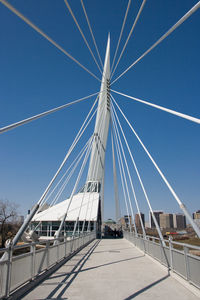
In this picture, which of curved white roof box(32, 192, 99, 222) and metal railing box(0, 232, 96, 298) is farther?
curved white roof box(32, 192, 99, 222)

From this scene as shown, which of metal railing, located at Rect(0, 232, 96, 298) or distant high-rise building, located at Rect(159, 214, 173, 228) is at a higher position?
metal railing, located at Rect(0, 232, 96, 298)

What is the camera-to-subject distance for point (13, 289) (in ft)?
17.4

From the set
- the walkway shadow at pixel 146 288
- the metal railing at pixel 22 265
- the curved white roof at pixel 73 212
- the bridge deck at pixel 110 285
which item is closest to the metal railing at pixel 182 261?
the bridge deck at pixel 110 285

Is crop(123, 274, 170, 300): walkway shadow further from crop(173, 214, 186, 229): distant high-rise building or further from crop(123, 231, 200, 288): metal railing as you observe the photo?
crop(173, 214, 186, 229): distant high-rise building

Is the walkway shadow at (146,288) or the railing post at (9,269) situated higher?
the railing post at (9,269)

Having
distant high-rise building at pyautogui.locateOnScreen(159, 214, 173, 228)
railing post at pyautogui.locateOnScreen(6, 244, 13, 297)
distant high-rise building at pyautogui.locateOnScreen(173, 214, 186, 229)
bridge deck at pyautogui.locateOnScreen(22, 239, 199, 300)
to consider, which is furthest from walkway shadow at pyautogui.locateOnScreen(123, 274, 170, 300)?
distant high-rise building at pyautogui.locateOnScreen(159, 214, 173, 228)

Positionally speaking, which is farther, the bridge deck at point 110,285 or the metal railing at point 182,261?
the metal railing at point 182,261

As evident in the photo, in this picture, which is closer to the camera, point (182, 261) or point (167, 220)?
point (182, 261)

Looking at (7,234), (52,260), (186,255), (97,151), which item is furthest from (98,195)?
(186,255)

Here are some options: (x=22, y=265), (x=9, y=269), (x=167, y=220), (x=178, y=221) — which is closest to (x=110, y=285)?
(x=22, y=265)

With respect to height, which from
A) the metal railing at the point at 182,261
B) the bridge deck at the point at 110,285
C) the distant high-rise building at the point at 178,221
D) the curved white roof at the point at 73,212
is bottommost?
the distant high-rise building at the point at 178,221

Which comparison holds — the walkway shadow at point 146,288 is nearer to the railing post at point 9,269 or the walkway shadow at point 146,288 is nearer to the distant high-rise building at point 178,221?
the railing post at point 9,269

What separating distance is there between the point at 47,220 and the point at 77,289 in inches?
1102

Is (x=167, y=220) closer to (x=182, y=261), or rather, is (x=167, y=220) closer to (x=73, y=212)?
(x=73, y=212)
